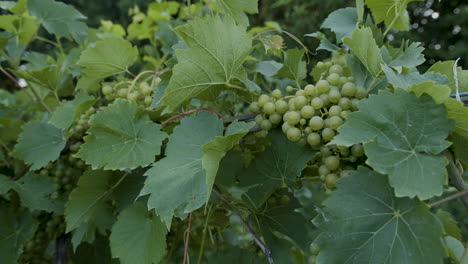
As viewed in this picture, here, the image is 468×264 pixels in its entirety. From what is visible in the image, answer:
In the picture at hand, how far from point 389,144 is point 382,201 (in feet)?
0.26

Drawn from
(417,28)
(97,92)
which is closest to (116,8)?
(417,28)

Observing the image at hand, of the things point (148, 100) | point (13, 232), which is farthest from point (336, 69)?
point (13, 232)

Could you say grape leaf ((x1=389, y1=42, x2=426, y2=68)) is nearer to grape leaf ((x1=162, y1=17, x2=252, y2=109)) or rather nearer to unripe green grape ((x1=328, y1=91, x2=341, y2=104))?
unripe green grape ((x1=328, y1=91, x2=341, y2=104))

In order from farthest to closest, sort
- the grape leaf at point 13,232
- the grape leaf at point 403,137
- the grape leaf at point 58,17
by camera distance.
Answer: the grape leaf at point 58,17 < the grape leaf at point 13,232 < the grape leaf at point 403,137

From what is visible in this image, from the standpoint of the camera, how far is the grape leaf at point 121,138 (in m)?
0.69

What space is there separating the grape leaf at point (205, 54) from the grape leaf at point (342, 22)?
0.24 m

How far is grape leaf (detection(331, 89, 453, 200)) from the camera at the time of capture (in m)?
0.47

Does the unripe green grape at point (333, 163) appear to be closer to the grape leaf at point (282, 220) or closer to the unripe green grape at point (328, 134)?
the unripe green grape at point (328, 134)

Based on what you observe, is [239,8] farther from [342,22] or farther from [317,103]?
[317,103]

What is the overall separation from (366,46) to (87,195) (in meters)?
0.64

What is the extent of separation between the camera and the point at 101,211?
931 millimetres

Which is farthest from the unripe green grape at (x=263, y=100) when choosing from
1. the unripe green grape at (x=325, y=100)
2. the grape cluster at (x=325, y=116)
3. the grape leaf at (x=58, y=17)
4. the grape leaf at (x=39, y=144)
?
the grape leaf at (x=58, y=17)

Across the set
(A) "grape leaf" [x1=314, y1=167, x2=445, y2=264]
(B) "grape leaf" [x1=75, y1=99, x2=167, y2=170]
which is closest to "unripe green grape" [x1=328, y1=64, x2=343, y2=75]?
(A) "grape leaf" [x1=314, y1=167, x2=445, y2=264]

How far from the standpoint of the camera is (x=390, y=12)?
29.0 inches
